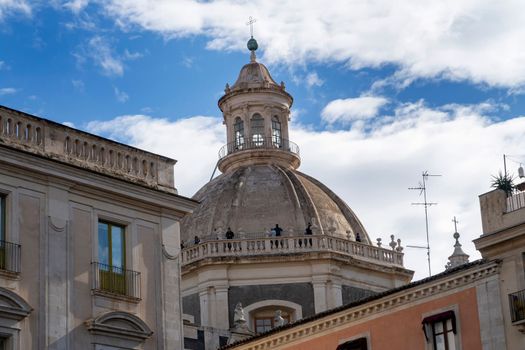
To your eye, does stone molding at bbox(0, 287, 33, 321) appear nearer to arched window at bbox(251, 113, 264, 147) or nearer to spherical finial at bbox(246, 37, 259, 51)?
arched window at bbox(251, 113, 264, 147)

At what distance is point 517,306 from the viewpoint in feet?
112

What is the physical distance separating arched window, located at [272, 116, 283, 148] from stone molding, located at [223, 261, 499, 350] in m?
34.6

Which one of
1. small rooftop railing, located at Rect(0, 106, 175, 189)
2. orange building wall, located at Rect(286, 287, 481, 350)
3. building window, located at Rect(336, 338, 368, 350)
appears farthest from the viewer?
building window, located at Rect(336, 338, 368, 350)

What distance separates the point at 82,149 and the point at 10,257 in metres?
3.86

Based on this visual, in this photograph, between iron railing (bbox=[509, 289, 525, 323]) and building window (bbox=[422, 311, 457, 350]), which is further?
building window (bbox=[422, 311, 457, 350])

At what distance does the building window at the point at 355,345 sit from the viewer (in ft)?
124

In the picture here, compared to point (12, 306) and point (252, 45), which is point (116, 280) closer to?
point (12, 306)

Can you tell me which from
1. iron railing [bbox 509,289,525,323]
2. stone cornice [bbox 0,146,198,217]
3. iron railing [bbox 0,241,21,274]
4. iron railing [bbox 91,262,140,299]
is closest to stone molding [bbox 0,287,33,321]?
iron railing [bbox 0,241,21,274]

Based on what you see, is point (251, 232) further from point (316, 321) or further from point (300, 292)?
point (316, 321)

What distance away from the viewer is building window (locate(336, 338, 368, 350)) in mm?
37875

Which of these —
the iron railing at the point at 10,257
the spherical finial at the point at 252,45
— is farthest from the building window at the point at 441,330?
the spherical finial at the point at 252,45

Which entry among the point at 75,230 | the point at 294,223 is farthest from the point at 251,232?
the point at 75,230

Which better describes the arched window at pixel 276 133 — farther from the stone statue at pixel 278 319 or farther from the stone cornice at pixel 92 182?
the stone cornice at pixel 92 182

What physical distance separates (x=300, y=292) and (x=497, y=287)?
30799 mm
